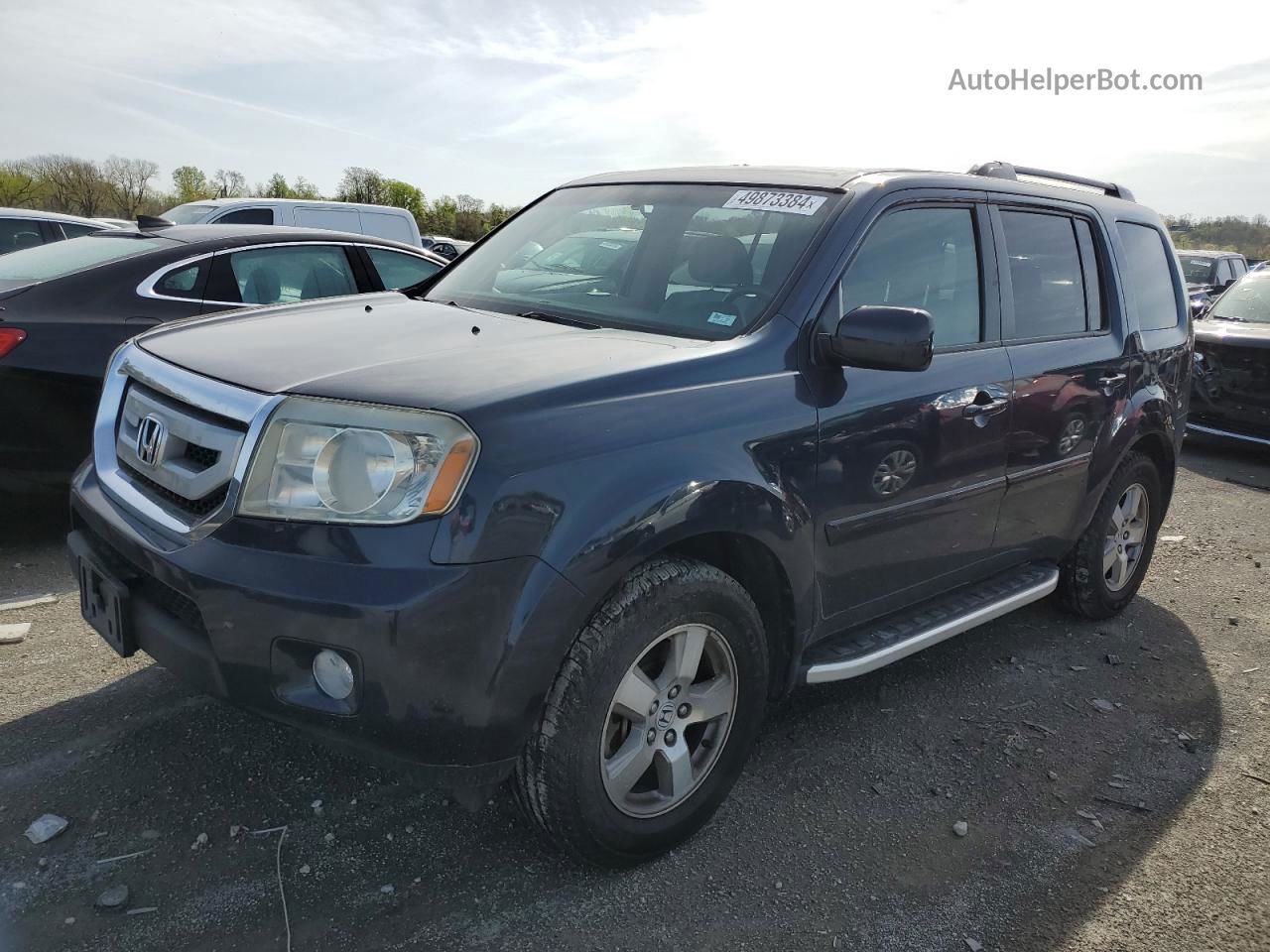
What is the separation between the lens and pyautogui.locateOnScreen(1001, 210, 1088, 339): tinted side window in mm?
3734

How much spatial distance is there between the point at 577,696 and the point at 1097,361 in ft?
9.14

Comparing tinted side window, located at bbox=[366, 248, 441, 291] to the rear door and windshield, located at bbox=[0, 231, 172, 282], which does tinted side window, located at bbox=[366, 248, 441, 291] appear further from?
the rear door

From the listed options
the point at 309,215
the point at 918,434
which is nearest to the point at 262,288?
the point at 918,434

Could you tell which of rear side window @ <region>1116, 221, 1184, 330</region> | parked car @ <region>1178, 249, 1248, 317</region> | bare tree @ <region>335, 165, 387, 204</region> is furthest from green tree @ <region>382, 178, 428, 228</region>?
rear side window @ <region>1116, 221, 1184, 330</region>

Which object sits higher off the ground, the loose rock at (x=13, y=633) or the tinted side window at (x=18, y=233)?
the tinted side window at (x=18, y=233)

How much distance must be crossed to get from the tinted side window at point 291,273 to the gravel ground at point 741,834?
2217 mm

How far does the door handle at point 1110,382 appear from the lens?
4.06 metres

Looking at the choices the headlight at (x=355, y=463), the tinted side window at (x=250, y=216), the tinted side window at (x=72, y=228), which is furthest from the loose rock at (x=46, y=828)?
the tinted side window at (x=250, y=216)

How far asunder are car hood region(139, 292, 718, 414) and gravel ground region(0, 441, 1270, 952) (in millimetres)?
1218

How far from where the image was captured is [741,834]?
2.85 meters

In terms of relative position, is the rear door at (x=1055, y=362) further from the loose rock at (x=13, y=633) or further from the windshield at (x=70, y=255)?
the windshield at (x=70, y=255)

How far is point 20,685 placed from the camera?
3447mm

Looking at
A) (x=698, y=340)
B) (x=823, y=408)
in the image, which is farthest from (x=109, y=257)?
(x=823, y=408)

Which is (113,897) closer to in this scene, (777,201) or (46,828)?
(46,828)
